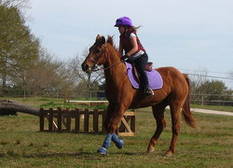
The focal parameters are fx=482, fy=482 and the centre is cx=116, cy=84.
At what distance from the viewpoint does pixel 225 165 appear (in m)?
9.02

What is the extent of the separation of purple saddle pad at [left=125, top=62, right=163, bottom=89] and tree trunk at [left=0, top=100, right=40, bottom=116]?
1526cm

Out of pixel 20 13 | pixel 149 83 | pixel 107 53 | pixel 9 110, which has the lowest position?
pixel 9 110

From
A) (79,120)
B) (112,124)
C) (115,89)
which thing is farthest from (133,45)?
(79,120)

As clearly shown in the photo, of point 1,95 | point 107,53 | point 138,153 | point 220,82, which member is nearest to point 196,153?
point 138,153

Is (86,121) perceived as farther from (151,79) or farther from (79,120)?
(151,79)

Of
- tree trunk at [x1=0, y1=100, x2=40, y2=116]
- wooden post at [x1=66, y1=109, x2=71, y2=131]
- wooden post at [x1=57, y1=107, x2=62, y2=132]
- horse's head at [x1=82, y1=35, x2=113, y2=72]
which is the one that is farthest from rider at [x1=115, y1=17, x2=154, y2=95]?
tree trunk at [x1=0, y1=100, x2=40, y2=116]

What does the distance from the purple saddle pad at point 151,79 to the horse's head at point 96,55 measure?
67 cm

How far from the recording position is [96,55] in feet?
31.3

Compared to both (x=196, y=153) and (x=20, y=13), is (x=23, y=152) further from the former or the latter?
(x=20, y=13)

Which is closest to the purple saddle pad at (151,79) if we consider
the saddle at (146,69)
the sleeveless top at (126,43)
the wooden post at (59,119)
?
the saddle at (146,69)

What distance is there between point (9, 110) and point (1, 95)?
90.3 ft

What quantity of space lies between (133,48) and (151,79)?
0.85 meters

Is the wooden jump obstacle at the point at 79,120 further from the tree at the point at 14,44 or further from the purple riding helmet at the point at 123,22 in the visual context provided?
the tree at the point at 14,44

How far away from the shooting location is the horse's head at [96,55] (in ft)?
30.7
